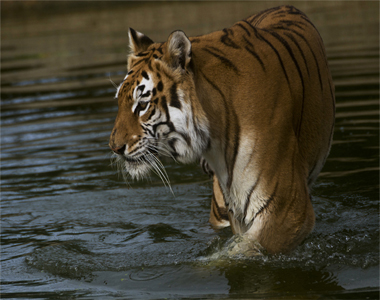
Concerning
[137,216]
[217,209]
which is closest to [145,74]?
[217,209]

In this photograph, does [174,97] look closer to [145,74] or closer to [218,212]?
[145,74]

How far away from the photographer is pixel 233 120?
109 inches

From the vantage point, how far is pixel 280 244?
2875mm

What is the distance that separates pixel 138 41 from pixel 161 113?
476 millimetres

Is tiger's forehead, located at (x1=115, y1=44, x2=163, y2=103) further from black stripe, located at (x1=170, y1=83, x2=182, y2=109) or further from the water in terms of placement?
the water

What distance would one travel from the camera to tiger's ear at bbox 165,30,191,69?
260 centimetres

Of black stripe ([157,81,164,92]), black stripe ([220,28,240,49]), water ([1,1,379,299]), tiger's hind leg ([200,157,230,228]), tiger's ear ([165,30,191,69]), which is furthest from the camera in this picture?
tiger's hind leg ([200,157,230,228])

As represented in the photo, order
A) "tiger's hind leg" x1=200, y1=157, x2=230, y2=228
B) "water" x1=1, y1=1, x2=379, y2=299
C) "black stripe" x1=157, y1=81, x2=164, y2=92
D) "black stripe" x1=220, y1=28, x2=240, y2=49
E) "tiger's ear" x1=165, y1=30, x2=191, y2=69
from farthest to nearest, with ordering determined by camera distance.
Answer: "tiger's hind leg" x1=200, y1=157, x2=230, y2=228
"water" x1=1, y1=1, x2=379, y2=299
"black stripe" x1=220, y1=28, x2=240, y2=49
"black stripe" x1=157, y1=81, x2=164, y2=92
"tiger's ear" x1=165, y1=30, x2=191, y2=69

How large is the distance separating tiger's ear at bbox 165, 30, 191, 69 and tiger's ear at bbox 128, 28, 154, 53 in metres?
0.34

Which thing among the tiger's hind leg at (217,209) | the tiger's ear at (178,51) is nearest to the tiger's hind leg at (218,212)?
the tiger's hind leg at (217,209)

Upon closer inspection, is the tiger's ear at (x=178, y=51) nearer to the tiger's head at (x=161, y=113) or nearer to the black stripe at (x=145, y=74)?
the tiger's head at (x=161, y=113)

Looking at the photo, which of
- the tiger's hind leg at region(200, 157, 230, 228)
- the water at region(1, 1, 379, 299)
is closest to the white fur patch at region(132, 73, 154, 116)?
the water at region(1, 1, 379, 299)

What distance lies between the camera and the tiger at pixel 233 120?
8.84ft

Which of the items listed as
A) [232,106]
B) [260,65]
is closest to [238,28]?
[260,65]
